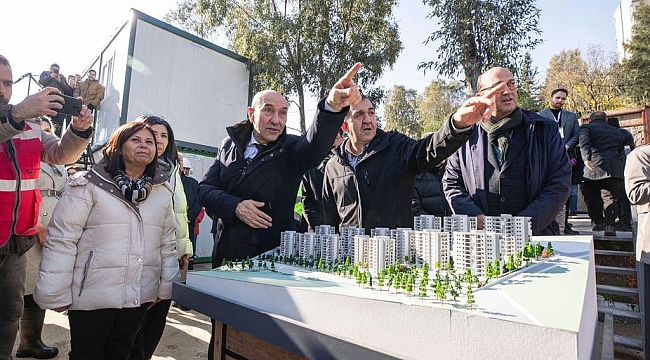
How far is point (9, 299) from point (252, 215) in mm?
1717

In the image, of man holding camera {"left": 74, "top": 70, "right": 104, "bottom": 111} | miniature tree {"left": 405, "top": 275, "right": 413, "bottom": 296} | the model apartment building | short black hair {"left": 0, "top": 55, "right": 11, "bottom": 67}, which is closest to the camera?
miniature tree {"left": 405, "top": 275, "right": 413, "bottom": 296}

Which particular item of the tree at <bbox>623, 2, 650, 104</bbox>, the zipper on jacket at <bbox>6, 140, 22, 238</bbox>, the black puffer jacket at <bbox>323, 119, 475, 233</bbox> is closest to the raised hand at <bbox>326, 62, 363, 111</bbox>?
the black puffer jacket at <bbox>323, 119, 475, 233</bbox>

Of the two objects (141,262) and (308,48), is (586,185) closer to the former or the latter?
(141,262)

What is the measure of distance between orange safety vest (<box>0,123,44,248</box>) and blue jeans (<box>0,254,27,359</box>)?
179 mm

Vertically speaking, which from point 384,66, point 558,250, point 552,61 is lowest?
point 558,250

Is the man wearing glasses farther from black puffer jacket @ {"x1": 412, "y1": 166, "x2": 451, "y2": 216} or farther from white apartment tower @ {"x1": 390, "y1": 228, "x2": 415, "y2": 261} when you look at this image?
black puffer jacket @ {"x1": 412, "y1": 166, "x2": 451, "y2": 216}

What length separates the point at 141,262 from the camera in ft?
7.39

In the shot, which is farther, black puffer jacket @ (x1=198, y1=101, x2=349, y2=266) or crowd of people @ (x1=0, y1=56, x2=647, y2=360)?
black puffer jacket @ (x1=198, y1=101, x2=349, y2=266)

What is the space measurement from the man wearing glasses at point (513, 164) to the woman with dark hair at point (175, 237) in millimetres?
2046

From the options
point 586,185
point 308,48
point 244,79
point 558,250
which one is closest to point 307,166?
point 558,250

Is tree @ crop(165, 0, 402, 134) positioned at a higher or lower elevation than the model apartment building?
higher

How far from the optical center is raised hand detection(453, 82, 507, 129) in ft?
5.75

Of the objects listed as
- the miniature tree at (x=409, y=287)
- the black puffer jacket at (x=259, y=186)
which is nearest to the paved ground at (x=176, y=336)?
the black puffer jacket at (x=259, y=186)

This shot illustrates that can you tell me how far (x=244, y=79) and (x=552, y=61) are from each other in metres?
33.9
